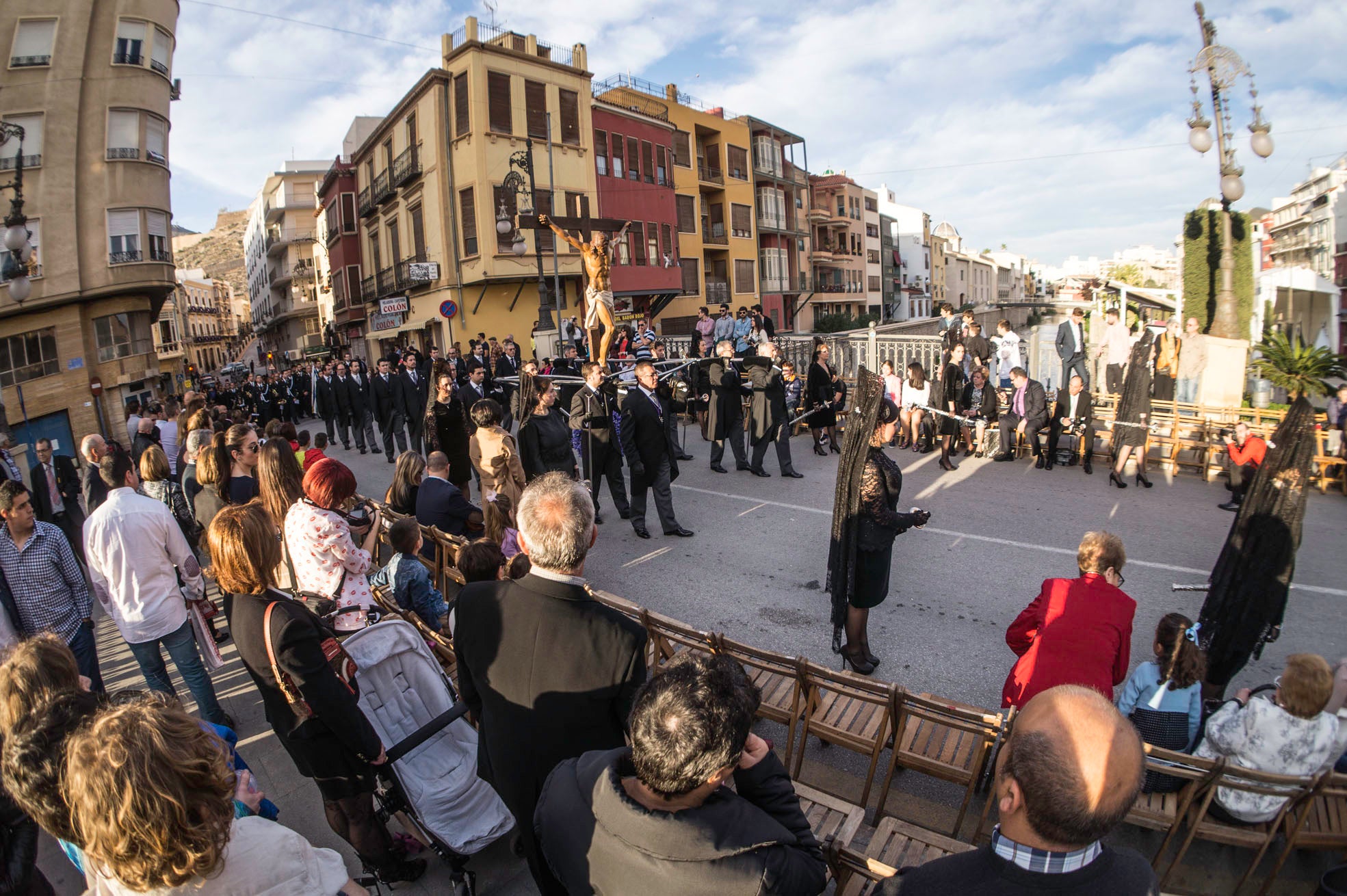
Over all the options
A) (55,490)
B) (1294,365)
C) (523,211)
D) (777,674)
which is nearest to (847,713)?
(777,674)

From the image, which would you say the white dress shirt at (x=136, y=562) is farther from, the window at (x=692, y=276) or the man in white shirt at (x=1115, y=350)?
the window at (x=692, y=276)

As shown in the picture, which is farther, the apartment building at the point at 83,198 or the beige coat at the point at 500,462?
the apartment building at the point at 83,198

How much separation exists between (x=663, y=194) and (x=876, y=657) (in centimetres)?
2956

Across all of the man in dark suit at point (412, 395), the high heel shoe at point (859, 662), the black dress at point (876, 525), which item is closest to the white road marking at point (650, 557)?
the high heel shoe at point (859, 662)

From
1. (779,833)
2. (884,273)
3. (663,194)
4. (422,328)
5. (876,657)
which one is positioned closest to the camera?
(779,833)

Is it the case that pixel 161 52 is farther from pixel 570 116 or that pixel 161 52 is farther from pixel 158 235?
pixel 570 116

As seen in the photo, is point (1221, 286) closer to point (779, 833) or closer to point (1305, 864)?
point (1305, 864)

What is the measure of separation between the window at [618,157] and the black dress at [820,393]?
20.3m

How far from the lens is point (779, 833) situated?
5.32ft

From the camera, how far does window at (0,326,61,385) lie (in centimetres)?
2241

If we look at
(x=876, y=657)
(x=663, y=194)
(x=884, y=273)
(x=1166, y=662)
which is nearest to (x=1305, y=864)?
(x=1166, y=662)

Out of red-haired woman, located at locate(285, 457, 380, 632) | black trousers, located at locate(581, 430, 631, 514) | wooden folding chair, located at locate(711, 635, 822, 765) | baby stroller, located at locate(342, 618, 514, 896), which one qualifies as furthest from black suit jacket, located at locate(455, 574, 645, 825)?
black trousers, located at locate(581, 430, 631, 514)

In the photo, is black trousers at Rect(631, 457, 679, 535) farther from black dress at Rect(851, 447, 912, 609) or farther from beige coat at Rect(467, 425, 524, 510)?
Result: black dress at Rect(851, 447, 912, 609)

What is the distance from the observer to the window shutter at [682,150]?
33562mm
